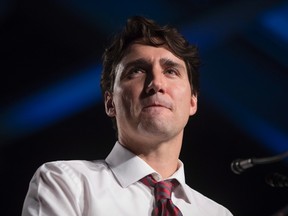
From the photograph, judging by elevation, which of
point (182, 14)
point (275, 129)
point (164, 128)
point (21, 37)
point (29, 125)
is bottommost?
point (275, 129)

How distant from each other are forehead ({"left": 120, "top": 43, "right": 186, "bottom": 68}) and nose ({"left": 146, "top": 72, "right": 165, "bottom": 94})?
9cm

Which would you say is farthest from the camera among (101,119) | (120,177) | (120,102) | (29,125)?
(101,119)

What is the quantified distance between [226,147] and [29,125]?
112 cm

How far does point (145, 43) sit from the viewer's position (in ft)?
6.23

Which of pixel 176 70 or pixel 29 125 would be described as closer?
pixel 176 70

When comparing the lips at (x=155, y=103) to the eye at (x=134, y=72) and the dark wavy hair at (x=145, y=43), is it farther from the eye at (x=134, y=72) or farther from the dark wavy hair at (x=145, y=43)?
the dark wavy hair at (x=145, y=43)

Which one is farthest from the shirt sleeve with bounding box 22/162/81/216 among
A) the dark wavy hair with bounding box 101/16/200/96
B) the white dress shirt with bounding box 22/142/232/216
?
the dark wavy hair with bounding box 101/16/200/96

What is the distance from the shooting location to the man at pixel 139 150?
4.95 ft

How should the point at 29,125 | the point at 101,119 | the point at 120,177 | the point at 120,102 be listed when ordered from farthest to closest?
the point at 101,119 → the point at 29,125 → the point at 120,102 → the point at 120,177

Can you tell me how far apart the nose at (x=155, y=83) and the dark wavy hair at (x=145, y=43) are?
0.19m

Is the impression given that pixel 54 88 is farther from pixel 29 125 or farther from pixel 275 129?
pixel 275 129

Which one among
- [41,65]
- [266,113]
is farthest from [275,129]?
Answer: [41,65]

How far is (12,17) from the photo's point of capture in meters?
2.38

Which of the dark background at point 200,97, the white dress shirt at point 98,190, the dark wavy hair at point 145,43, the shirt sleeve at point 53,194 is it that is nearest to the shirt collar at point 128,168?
the white dress shirt at point 98,190
